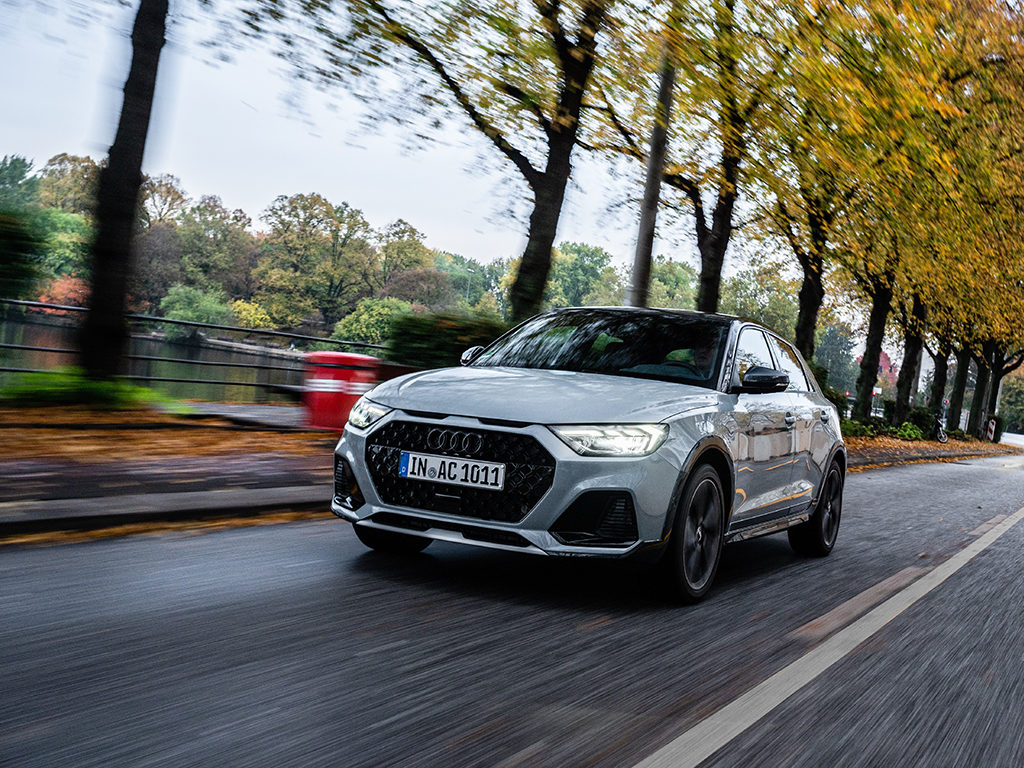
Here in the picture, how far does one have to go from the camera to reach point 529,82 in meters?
15.8

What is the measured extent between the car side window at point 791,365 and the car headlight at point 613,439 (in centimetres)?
251

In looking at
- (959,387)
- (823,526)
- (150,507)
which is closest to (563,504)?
(150,507)

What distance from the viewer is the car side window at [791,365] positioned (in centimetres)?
776

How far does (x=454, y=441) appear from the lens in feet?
17.4

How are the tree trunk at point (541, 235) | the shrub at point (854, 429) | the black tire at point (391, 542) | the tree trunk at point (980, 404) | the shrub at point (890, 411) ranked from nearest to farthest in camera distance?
the black tire at point (391, 542) → the tree trunk at point (541, 235) → the shrub at point (854, 429) → the shrub at point (890, 411) → the tree trunk at point (980, 404)

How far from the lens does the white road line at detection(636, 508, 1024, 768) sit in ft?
11.3

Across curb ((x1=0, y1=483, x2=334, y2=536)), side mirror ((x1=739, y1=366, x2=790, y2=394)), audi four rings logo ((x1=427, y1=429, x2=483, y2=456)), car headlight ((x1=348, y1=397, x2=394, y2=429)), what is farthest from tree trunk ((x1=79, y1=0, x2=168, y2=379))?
side mirror ((x1=739, y1=366, x2=790, y2=394))

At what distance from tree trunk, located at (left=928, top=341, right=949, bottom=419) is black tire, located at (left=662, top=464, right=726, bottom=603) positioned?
45.4 m

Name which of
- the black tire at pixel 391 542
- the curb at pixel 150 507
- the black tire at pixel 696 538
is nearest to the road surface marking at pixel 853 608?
the black tire at pixel 696 538

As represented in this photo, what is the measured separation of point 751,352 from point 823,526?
6.55 feet

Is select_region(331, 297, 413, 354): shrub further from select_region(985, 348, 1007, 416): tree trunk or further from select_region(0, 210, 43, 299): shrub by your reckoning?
select_region(0, 210, 43, 299): shrub

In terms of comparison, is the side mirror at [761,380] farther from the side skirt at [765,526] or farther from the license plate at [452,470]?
the license plate at [452,470]

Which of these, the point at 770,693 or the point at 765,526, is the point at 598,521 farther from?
the point at 765,526

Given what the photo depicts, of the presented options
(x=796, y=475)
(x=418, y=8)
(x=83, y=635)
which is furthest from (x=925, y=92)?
(x=83, y=635)
